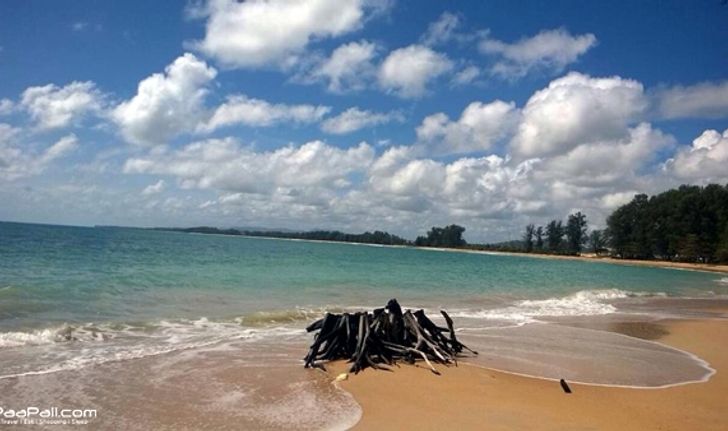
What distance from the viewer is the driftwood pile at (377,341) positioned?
9.77 meters

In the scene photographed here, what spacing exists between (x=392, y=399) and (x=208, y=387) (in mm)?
2883

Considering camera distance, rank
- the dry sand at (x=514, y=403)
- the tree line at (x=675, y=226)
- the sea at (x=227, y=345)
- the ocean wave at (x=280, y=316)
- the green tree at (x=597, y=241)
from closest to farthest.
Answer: the dry sand at (x=514, y=403) → the sea at (x=227, y=345) → the ocean wave at (x=280, y=316) → the tree line at (x=675, y=226) → the green tree at (x=597, y=241)

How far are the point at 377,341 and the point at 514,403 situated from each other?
3169 mm

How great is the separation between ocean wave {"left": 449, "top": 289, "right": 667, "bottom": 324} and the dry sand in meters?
8.36

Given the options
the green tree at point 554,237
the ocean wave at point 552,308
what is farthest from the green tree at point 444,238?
the ocean wave at point 552,308

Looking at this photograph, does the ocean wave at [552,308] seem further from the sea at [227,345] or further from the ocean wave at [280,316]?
the ocean wave at [280,316]

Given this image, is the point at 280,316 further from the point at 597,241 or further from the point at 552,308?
the point at 597,241

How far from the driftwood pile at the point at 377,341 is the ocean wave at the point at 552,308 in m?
7.66

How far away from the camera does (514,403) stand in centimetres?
768

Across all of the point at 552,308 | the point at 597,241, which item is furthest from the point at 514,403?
the point at 597,241

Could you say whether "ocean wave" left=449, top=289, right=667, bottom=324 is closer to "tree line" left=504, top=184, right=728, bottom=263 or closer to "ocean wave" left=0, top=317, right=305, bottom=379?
"ocean wave" left=0, top=317, right=305, bottom=379

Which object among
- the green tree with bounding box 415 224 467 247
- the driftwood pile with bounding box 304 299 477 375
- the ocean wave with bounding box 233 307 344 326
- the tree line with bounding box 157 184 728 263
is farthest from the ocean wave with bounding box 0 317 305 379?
Answer: the green tree with bounding box 415 224 467 247

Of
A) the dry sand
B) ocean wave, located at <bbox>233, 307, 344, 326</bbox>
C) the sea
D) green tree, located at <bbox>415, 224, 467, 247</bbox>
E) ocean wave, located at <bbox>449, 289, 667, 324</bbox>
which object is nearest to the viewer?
the dry sand

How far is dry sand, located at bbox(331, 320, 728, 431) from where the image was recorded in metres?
6.78
